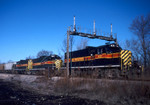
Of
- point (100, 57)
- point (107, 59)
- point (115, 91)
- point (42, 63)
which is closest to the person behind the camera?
point (115, 91)

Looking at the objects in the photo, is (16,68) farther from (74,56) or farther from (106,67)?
(106,67)

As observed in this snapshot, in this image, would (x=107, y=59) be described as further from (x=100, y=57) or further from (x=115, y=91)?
(x=115, y=91)

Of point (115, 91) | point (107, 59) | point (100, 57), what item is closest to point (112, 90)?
point (115, 91)

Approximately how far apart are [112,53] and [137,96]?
324 inches

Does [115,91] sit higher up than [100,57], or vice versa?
[100,57]

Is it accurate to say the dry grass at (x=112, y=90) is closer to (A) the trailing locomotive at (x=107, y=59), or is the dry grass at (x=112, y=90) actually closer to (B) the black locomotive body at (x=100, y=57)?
(A) the trailing locomotive at (x=107, y=59)

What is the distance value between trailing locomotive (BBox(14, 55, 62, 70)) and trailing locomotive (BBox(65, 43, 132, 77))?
19.1ft

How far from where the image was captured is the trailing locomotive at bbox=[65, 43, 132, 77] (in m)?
12.9

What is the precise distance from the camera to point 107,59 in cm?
1399

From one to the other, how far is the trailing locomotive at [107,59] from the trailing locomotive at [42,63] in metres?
5.83

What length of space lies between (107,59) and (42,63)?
48.4ft

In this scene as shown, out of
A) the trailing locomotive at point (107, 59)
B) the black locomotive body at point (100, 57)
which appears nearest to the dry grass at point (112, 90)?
the trailing locomotive at point (107, 59)

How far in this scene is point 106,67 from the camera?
13.8 m

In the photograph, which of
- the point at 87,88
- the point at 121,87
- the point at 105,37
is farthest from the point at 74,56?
the point at 121,87
